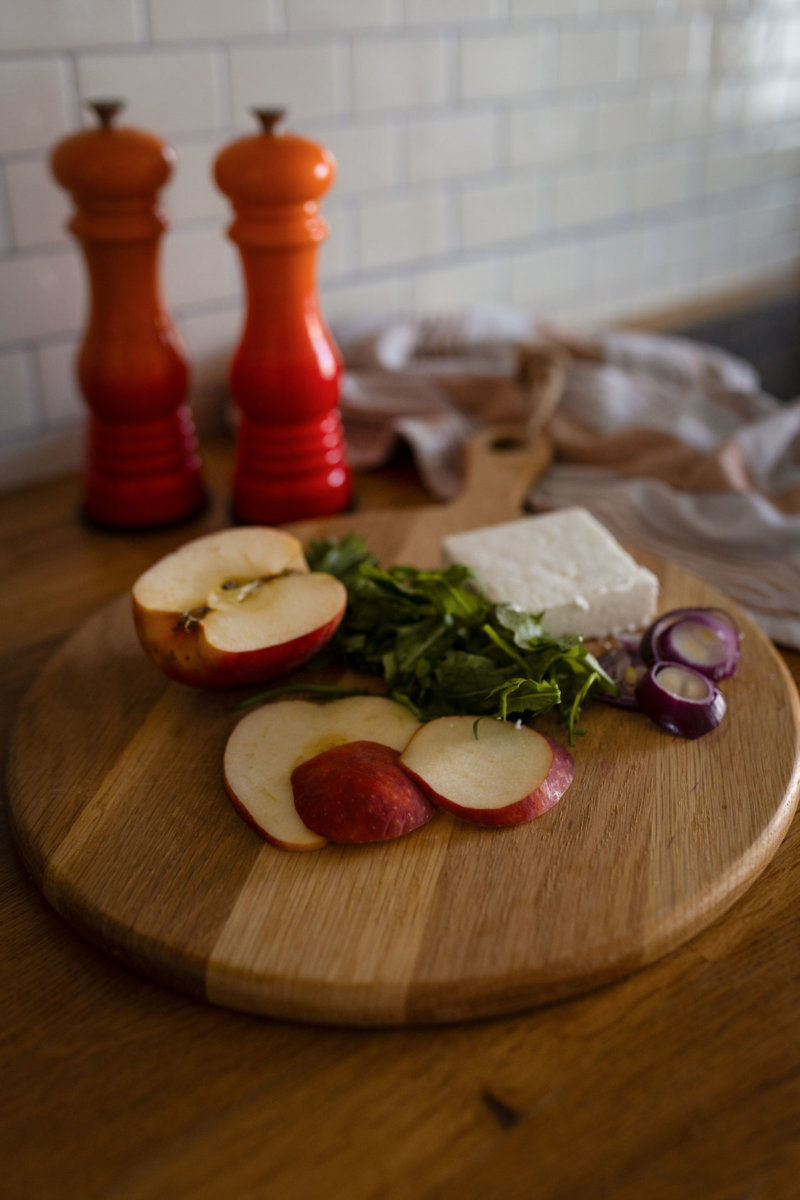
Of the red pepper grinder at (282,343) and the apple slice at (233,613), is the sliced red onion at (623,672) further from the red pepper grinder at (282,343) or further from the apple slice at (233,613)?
the red pepper grinder at (282,343)

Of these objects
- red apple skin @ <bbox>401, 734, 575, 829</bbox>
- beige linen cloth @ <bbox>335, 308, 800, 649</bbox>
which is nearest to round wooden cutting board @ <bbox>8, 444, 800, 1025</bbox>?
red apple skin @ <bbox>401, 734, 575, 829</bbox>

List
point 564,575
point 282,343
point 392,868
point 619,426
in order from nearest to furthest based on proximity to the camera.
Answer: point 392,868, point 564,575, point 282,343, point 619,426

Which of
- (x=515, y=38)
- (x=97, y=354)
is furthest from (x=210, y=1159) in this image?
(x=515, y=38)

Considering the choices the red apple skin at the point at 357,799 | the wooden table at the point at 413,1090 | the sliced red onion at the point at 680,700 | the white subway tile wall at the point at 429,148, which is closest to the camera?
the wooden table at the point at 413,1090

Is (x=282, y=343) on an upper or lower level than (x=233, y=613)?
upper

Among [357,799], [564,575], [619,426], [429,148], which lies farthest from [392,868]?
[429,148]

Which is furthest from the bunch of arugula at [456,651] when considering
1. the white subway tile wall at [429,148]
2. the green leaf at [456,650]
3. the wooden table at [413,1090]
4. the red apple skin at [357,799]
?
the white subway tile wall at [429,148]

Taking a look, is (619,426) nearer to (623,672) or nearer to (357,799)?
(623,672)
